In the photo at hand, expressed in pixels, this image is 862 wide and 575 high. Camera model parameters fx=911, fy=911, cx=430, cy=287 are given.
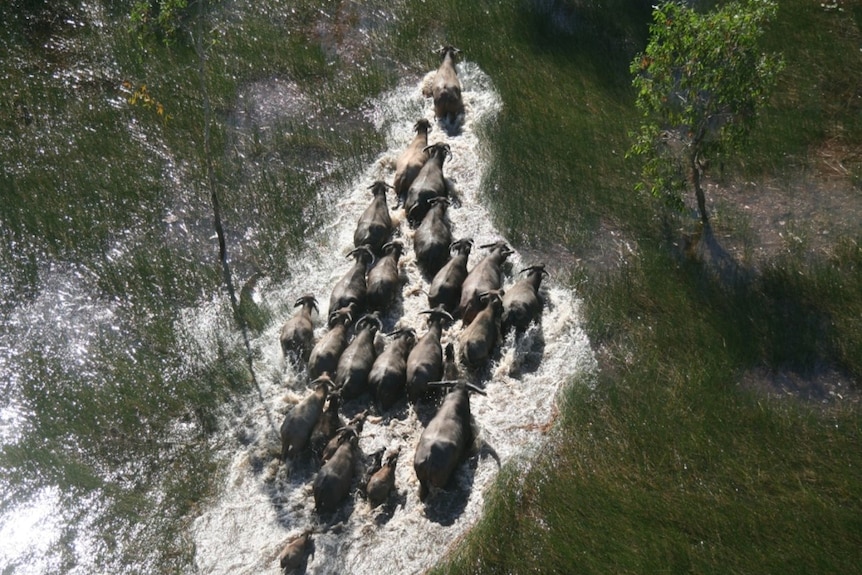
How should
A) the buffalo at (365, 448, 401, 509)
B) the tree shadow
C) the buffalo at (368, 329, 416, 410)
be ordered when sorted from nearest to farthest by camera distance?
the buffalo at (365, 448, 401, 509) → the buffalo at (368, 329, 416, 410) → the tree shadow

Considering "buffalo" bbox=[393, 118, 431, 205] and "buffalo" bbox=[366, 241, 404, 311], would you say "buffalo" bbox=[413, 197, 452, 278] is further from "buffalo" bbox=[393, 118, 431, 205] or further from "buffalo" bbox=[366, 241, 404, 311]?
"buffalo" bbox=[393, 118, 431, 205]

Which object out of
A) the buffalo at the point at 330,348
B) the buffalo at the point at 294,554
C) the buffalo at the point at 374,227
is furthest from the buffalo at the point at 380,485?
the buffalo at the point at 374,227

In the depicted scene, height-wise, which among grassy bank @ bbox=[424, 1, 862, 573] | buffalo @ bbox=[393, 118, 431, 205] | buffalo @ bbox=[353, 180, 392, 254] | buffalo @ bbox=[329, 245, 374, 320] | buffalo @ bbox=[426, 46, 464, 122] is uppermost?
buffalo @ bbox=[426, 46, 464, 122]

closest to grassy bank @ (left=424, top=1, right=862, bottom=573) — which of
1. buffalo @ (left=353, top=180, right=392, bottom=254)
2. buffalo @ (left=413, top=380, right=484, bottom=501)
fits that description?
buffalo @ (left=413, top=380, right=484, bottom=501)

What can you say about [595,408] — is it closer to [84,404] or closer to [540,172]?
[540,172]

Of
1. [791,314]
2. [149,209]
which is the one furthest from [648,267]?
[149,209]

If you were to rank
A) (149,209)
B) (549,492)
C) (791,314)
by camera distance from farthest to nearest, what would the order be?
(149,209), (791,314), (549,492)
